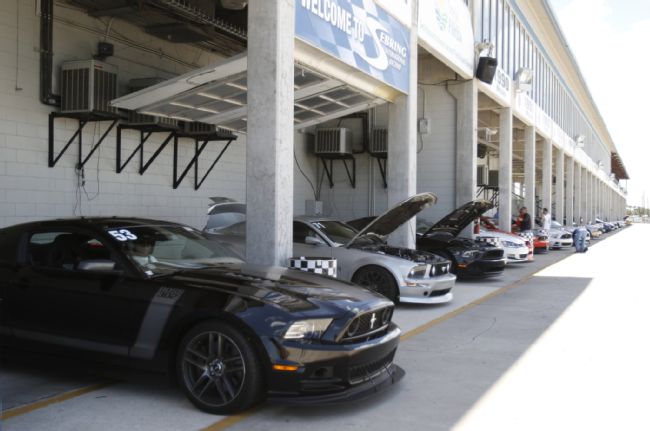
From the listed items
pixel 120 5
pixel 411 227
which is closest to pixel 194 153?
pixel 120 5

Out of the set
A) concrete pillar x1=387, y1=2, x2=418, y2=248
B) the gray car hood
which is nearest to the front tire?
the gray car hood

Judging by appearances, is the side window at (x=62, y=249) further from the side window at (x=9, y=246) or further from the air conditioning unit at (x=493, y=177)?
the air conditioning unit at (x=493, y=177)

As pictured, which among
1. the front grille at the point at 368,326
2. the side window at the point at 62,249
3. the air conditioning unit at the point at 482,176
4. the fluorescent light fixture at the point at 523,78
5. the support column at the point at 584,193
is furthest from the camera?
the support column at the point at 584,193

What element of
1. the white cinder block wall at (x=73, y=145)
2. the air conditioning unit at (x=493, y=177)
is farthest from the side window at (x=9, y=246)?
the air conditioning unit at (x=493, y=177)

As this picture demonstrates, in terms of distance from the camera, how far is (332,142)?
1769 cm

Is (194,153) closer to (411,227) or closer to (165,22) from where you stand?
(165,22)

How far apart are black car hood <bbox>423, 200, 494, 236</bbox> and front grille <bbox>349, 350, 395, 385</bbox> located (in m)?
7.90

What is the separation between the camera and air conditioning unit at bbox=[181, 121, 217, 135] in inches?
479

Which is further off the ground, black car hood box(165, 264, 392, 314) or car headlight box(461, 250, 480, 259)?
black car hood box(165, 264, 392, 314)

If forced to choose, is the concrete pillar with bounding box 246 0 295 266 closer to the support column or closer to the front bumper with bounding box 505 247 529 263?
the front bumper with bounding box 505 247 529 263

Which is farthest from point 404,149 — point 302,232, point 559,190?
point 559,190

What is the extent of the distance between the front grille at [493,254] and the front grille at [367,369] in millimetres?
7889

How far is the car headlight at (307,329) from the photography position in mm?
4082

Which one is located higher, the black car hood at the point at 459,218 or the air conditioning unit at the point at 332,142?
the air conditioning unit at the point at 332,142
